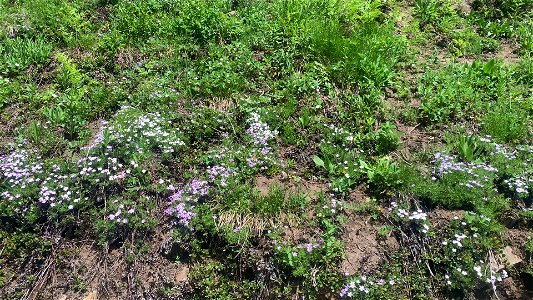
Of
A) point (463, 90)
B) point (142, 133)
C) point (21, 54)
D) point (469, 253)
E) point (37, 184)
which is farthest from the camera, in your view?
point (21, 54)

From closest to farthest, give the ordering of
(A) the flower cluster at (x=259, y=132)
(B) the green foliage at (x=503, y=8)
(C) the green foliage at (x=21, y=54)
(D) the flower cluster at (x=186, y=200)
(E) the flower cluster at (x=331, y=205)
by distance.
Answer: (D) the flower cluster at (x=186, y=200), (E) the flower cluster at (x=331, y=205), (A) the flower cluster at (x=259, y=132), (C) the green foliage at (x=21, y=54), (B) the green foliage at (x=503, y=8)

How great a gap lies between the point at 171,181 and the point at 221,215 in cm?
80

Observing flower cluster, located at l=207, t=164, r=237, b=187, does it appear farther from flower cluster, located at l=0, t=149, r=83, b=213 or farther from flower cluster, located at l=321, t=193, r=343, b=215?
flower cluster, located at l=0, t=149, r=83, b=213

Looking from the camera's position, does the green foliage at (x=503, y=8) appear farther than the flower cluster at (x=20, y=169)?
Yes

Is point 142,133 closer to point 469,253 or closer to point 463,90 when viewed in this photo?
point 469,253

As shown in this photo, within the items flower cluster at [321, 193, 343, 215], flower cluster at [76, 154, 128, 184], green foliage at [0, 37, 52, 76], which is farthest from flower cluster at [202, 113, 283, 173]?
green foliage at [0, 37, 52, 76]

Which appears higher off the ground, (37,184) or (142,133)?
(142,133)

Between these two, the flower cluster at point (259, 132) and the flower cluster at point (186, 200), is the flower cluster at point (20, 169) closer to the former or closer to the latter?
the flower cluster at point (186, 200)

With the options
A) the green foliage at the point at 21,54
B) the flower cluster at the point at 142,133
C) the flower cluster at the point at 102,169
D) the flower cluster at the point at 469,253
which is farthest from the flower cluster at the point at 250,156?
the green foliage at the point at 21,54

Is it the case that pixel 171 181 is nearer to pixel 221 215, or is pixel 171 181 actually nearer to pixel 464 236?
pixel 221 215

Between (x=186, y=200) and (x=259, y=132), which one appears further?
(x=259, y=132)

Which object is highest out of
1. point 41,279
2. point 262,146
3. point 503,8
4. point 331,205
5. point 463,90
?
point 503,8

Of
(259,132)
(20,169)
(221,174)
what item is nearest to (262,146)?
(259,132)

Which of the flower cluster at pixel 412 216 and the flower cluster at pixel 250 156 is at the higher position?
the flower cluster at pixel 250 156
